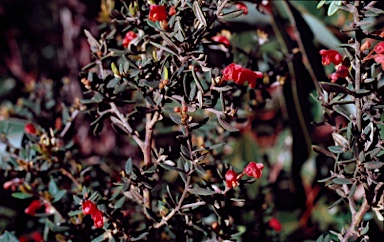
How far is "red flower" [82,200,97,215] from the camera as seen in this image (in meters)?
0.66

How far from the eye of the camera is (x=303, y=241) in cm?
104

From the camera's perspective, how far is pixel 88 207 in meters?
0.66

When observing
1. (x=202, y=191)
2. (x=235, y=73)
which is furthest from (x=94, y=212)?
(x=235, y=73)

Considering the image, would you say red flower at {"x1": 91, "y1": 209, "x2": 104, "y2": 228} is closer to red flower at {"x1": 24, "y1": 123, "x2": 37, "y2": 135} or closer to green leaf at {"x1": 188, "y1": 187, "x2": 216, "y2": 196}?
green leaf at {"x1": 188, "y1": 187, "x2": 216, "y2": 196}

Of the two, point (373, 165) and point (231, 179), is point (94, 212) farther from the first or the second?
point (373, 165)

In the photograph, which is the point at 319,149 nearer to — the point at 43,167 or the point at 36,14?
the point at 43,167

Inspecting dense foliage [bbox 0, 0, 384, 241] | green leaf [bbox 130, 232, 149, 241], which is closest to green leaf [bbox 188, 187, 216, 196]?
dense foliage [bbox 0, 0, 384, 241]

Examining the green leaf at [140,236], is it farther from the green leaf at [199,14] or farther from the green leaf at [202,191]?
the green leaf at [199,14]

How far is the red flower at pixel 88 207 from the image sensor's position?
0.66m

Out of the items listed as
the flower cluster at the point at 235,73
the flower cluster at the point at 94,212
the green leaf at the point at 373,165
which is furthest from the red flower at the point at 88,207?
the green leaf at the point at 373,165

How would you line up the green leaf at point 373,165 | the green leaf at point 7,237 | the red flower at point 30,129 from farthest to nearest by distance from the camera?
the red flower at point 30,129 < the green leaf at point 7,237 < the green leaf at point 373,165

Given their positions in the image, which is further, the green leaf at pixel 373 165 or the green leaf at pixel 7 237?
the green leaf at pixel 7 237

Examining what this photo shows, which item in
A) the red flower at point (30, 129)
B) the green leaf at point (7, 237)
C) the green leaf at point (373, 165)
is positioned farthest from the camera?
the red flower at point (30, 129)

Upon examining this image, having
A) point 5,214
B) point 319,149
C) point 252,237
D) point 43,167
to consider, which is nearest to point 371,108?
point 319,149
